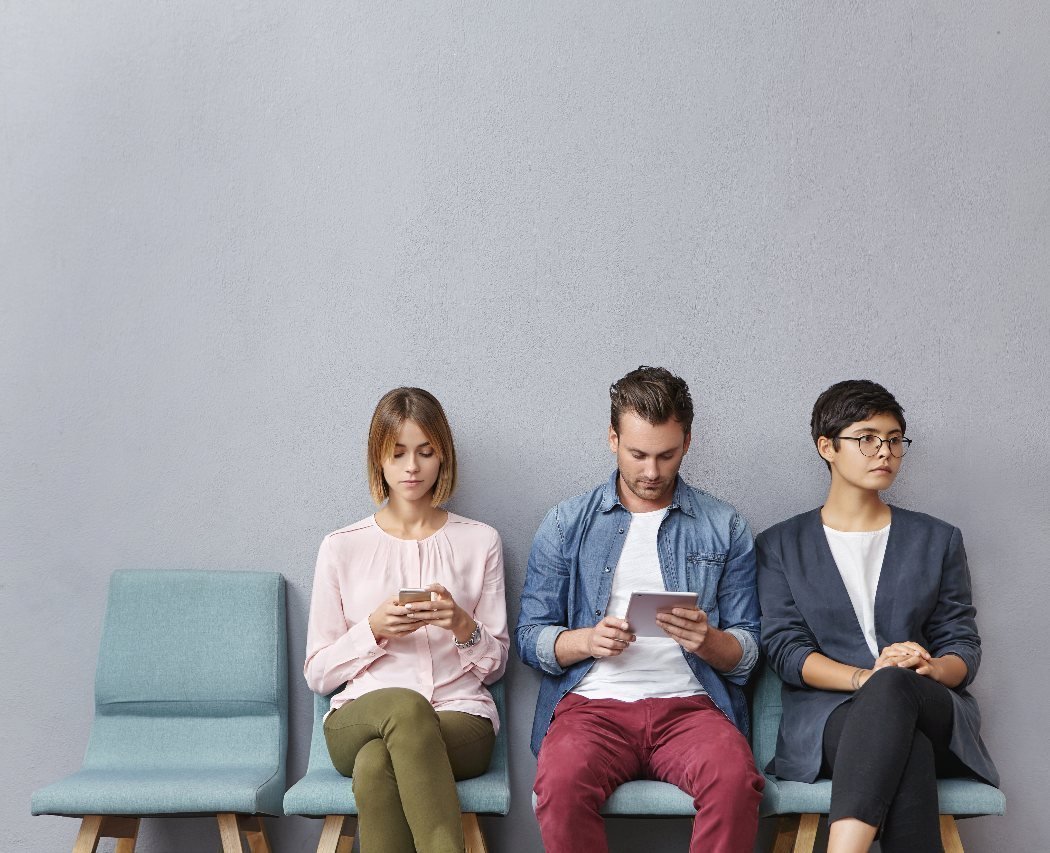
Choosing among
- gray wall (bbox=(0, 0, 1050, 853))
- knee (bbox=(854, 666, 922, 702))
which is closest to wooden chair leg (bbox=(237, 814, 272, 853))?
gray wall (bbox=(0, 0, 1050, 853))

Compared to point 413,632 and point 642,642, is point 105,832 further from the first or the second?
point 642,642

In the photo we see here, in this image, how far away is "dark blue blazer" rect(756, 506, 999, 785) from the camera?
2.58m

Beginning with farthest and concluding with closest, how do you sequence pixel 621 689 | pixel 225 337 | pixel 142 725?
pixel 225 337, pixel 142 725, pixel 621 689

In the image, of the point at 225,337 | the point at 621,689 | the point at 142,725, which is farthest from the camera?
the point at 225,337

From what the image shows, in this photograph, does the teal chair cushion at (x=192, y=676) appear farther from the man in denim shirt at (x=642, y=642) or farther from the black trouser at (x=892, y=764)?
the black trouser at (x=892, y=764)

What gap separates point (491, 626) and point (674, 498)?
585 mm

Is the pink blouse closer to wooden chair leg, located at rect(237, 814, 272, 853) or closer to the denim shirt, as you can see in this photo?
the denim shirt

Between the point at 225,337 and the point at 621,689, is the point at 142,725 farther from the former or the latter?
the point at 621,689

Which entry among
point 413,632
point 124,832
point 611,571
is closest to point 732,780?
point 611,571

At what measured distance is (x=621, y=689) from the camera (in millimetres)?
2584

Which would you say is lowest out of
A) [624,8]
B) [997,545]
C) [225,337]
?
[997,545]

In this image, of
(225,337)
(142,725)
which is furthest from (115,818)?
(225,337)

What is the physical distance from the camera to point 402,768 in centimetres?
227

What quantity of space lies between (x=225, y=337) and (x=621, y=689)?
1.49 metres
